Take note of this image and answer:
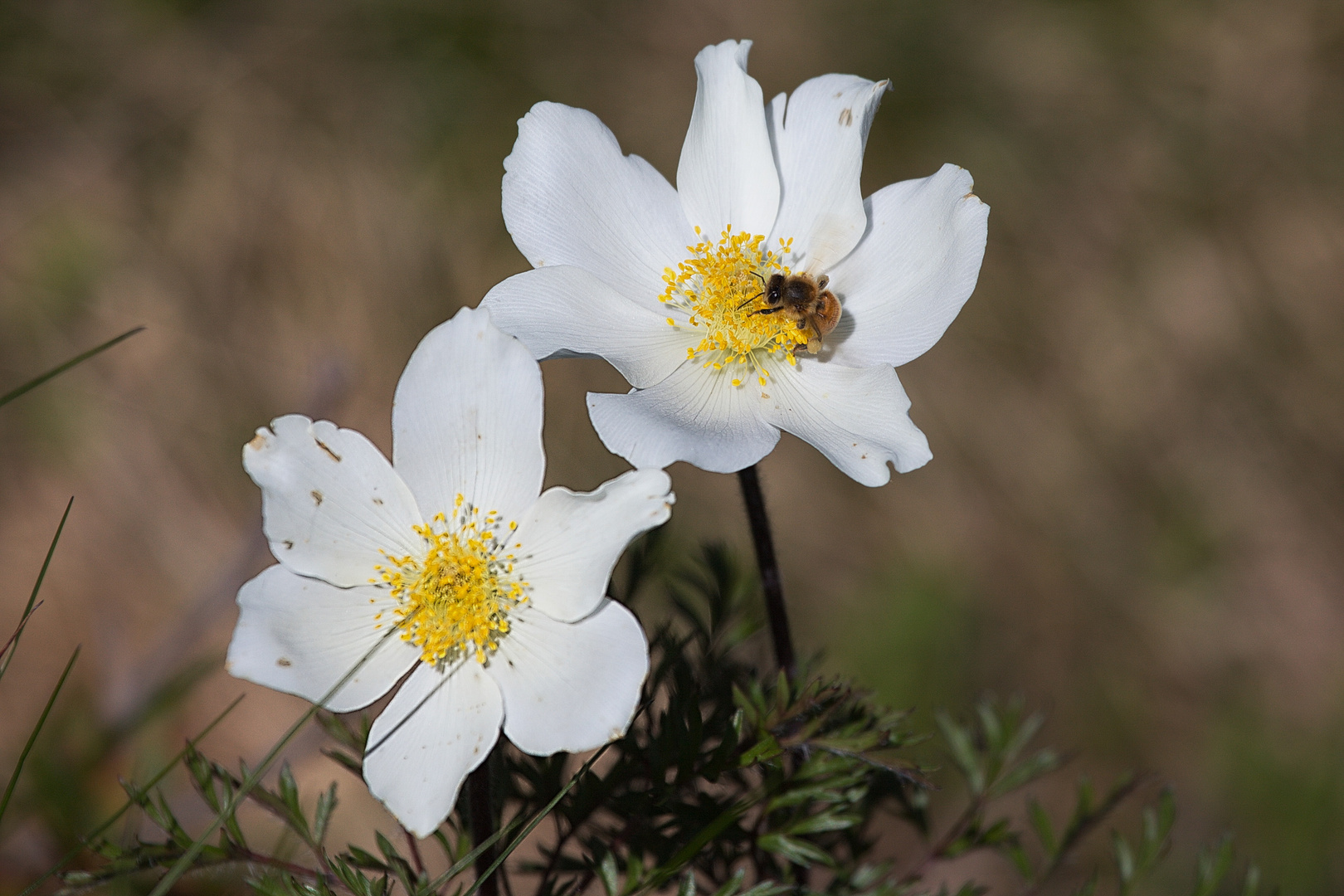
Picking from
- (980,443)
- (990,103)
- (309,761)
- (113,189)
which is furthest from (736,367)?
(113,189)

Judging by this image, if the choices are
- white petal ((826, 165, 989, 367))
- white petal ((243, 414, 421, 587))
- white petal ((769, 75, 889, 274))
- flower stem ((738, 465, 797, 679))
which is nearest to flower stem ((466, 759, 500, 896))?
white petal ((243, 414, 421, 587))

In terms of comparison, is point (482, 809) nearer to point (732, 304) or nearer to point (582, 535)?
point (582, 535)

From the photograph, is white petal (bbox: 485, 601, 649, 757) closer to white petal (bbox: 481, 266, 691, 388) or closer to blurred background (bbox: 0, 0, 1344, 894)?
white petal (bbox: 481, 266, 691, 388)

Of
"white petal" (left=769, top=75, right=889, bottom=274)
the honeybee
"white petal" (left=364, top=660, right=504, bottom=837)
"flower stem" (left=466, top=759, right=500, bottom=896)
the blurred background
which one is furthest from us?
the blurred background

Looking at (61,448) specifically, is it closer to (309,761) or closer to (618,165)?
(309,761)

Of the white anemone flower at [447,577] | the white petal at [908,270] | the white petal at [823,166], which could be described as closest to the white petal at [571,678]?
the white anemone flower at [447,577]

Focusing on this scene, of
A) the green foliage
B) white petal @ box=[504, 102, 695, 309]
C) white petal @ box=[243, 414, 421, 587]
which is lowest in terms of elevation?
the green foliage

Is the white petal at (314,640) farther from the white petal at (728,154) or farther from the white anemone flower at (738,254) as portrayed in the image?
the white petal at (728,154)
